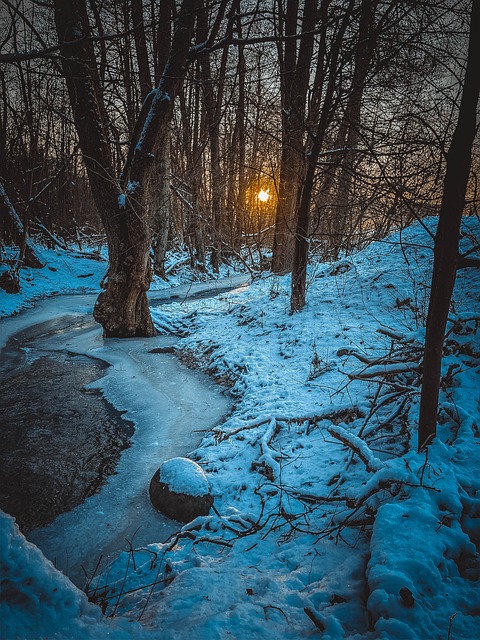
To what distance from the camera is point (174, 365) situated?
6023 mm

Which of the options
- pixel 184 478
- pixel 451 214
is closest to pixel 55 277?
pixel 184 478

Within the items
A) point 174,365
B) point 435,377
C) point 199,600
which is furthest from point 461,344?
point 174,365

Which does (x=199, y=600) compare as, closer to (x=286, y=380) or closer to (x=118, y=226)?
(x=286, y=380)

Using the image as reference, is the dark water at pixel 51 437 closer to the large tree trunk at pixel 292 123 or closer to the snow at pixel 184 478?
the snow at pixel 184 478


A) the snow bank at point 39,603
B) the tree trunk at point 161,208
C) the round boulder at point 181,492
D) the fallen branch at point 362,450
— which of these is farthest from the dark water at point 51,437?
the tree trunk at point 161,208

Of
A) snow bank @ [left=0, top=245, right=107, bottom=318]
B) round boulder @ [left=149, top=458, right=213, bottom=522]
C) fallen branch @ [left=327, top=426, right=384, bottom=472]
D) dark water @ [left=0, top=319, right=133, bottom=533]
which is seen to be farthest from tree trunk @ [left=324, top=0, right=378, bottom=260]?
snow bank @ [left=0, top=245, right=107, bottom=318]

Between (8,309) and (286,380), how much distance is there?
8364 millimetres

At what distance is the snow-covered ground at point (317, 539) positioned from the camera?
1197 mm

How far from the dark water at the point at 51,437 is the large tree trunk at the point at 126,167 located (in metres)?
1.53

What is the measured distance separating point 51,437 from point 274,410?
101 inches

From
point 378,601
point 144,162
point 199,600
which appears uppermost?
point 144,162

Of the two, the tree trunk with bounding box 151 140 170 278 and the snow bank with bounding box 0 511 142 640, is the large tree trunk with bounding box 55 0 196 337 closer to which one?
the tree trunk with bounding box 151 140 170 278

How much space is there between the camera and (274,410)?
3.85 m

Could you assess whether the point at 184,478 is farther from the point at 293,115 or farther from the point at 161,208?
the point at 161,208
